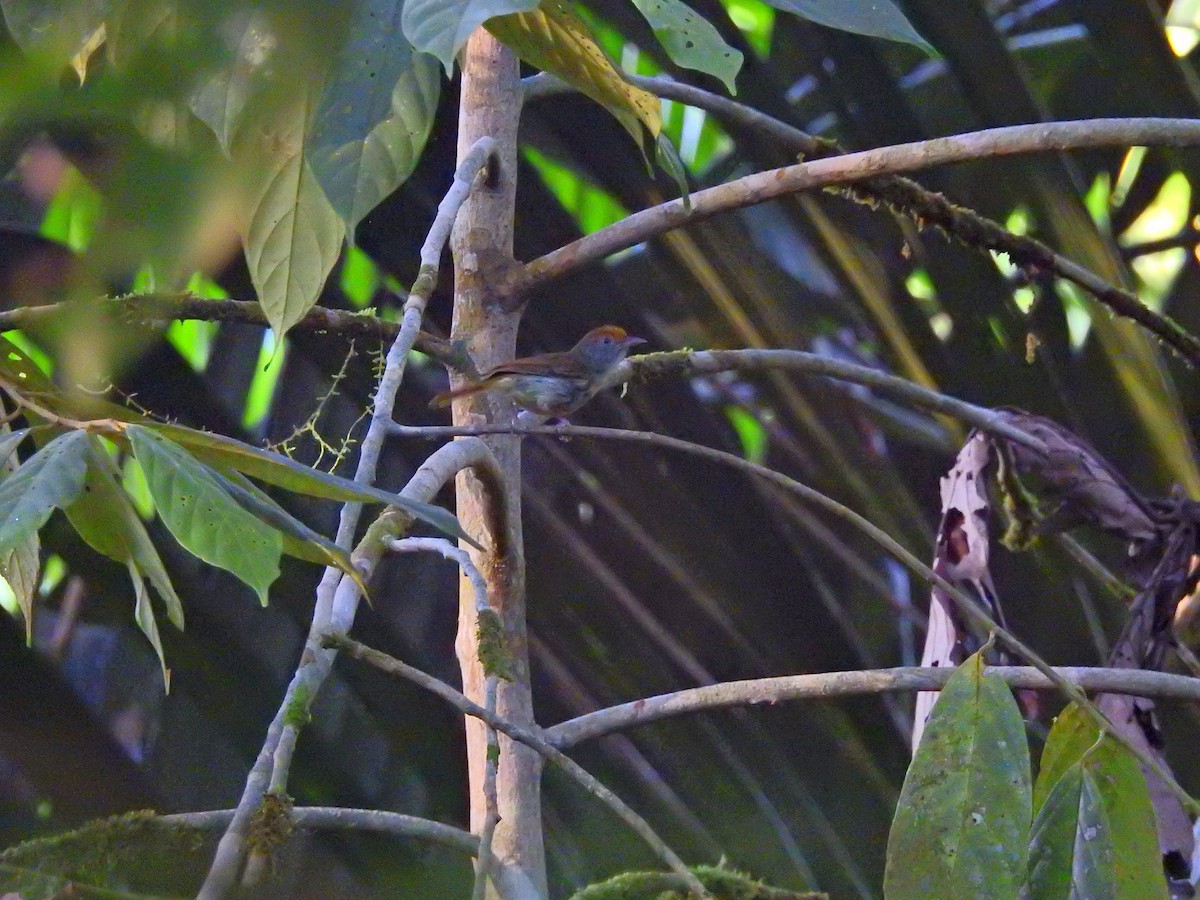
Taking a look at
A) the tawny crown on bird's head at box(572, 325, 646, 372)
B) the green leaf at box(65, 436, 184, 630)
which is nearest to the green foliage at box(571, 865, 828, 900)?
the green leaf at box(65, 436, 184, 630)

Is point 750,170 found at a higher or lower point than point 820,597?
higher

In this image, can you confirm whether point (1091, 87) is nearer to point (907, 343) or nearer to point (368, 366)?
point (907, 343)

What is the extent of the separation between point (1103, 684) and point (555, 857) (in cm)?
144

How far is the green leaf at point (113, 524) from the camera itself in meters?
0.68

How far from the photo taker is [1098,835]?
919 mm

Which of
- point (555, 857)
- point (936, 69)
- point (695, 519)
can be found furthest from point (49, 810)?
point (936, 69)

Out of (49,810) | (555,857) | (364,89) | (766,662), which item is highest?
(364,89)

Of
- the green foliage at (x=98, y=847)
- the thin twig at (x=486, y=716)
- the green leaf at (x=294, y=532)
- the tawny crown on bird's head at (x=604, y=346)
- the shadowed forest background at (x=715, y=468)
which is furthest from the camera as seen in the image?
the shadowed forest background at (x=715, y=468)

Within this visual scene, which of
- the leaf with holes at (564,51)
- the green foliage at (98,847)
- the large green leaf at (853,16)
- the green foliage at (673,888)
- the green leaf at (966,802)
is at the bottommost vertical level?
the green foliage at (673,888)

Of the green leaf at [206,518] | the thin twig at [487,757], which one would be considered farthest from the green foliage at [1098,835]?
the green leaf at [206,518]

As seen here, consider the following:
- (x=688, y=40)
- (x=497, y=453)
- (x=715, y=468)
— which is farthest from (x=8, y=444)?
(x=715, y=468)

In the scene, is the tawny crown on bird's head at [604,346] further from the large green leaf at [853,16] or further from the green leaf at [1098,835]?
the large green leaf at [853,16]

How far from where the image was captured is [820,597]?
2.27m

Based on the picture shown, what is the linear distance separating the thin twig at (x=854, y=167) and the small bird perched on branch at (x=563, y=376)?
0.15 meters
